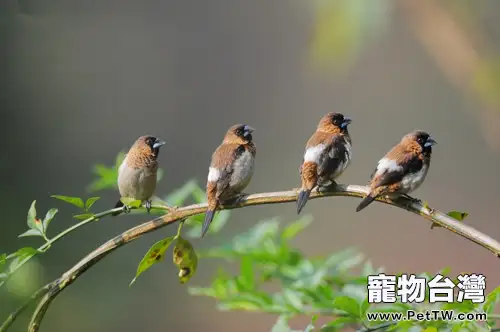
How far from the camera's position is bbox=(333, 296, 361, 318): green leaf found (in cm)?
52

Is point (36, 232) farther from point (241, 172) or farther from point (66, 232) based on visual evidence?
point (241, 172)

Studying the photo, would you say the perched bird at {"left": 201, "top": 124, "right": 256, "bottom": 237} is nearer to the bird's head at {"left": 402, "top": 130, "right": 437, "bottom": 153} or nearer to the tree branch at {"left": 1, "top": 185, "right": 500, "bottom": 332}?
the tree branch at {"left": 1, "top": 185, "right": 500, "bottom": 332}

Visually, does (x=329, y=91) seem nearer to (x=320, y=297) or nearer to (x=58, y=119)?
(x=58, y=119)

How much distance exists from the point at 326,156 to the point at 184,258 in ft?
0.48

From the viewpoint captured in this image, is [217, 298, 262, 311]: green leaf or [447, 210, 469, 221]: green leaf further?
[217, 298, 262, 311]: green leaf

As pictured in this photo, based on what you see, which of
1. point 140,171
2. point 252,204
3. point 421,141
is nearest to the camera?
point 252,204

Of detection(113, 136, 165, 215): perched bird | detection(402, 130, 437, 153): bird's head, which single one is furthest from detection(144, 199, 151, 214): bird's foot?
detection(402, 130, 437, 153): bird's head

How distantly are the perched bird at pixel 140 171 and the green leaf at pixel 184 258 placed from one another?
0.11m

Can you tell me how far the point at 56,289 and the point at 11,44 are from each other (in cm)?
101

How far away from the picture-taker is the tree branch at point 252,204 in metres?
0.45

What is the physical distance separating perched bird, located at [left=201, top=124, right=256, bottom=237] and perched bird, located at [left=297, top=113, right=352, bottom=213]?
0.06m

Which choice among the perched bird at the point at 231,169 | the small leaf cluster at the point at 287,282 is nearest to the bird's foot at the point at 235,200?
the perched bird at the point at 231,169

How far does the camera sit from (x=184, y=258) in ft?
1.84

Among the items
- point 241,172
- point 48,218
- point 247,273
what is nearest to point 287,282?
point 247,273
